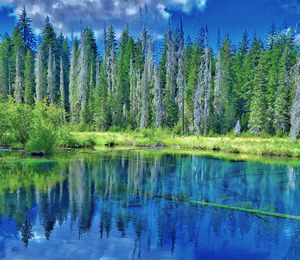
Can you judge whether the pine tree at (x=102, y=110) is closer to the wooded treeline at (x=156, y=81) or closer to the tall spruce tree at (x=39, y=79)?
the wooded treeline at (x=156, y=81)

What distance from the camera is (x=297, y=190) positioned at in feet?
76.1

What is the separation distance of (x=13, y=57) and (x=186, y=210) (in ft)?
204

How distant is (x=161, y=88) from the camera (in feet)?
212

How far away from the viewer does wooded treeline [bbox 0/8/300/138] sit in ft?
191

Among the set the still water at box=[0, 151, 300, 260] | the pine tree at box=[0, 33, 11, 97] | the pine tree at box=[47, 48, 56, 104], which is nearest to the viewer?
the still water at box=[0, 151, 300, 260]

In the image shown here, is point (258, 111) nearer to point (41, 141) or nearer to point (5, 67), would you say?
point (41, 141)

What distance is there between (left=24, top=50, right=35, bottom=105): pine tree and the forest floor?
23.0 meters

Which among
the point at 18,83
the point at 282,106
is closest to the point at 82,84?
the point at 18,83

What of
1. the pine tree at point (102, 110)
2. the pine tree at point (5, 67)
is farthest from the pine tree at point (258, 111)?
the pine tree at point (5, 67)

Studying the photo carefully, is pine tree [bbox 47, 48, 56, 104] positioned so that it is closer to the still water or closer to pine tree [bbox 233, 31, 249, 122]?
pine tree [bbox 233, 31, 249, 122]

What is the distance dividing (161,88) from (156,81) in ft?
7.40

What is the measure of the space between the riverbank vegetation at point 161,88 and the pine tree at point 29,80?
163 mm

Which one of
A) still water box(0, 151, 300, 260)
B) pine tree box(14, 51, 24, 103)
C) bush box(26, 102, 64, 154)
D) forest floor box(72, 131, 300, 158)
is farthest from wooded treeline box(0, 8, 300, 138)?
still water box(0, 151, 300, 260)

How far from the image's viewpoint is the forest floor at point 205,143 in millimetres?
40688
